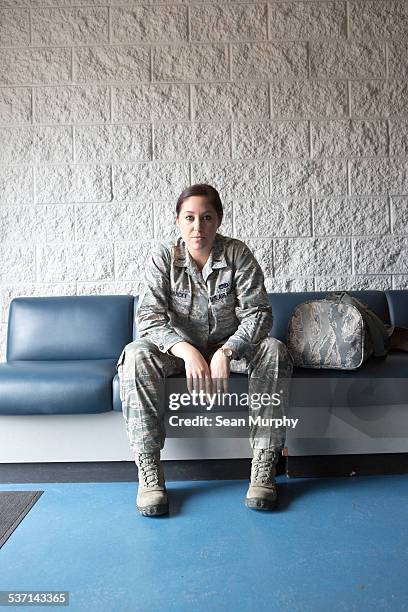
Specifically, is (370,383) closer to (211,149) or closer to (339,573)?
(339,573)

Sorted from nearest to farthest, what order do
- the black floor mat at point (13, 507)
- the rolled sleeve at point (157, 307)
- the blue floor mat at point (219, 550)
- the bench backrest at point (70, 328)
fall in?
the blue floor mat at point (219, 550)
the black floor mat at point (13, 507)
the rolled sleeve at point (157, 307)
the bench backrest at point (70, 328)

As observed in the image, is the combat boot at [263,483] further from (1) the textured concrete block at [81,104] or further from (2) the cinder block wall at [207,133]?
(1) the textured concrete block at [81,104]

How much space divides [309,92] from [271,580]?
2.38 m

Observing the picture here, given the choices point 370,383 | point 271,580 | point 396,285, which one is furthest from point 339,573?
point 396,285

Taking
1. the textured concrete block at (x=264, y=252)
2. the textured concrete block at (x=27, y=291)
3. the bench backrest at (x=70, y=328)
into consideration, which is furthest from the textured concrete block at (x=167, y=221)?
the textured concrete block at (x=27, y=291)

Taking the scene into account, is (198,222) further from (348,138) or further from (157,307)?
(348,138)

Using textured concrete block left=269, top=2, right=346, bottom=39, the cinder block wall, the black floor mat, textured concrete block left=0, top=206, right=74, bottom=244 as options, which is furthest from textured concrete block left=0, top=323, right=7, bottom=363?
textured concrete block left=269, top=2, right=346, bottom=39

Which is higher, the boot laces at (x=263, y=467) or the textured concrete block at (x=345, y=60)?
the textured concrete block at (x=345, y=60)

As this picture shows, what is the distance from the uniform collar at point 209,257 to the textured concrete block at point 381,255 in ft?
3.45

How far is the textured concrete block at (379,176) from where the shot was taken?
2895 mm

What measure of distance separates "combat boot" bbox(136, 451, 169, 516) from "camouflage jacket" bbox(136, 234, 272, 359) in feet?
1.50

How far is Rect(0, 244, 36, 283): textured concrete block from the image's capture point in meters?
2.91

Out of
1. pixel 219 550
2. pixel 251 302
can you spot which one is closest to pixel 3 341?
pixel 251 302

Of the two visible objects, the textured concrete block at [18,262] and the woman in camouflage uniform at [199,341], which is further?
the textured concrete block at [18,262]
